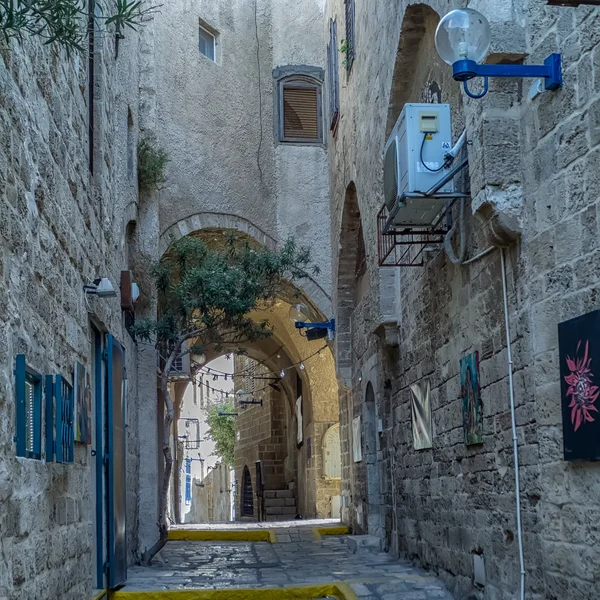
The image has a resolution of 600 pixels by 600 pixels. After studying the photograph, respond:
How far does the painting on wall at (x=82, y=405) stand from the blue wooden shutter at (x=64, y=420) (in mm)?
209

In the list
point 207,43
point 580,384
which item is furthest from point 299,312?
point 580,384

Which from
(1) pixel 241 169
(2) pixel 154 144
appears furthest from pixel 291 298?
(2) pixel 154 144

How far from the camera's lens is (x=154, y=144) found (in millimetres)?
12727

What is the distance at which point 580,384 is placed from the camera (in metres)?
4.30

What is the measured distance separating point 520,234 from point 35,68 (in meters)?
2.79

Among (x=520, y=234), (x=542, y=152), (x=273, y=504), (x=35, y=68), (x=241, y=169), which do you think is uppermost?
(x=241, y=169)

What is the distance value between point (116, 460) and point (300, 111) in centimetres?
830

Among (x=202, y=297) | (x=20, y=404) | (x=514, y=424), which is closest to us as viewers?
(x=20, y=404)

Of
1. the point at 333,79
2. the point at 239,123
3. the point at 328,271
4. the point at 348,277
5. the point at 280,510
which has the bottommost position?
the point at 280,510

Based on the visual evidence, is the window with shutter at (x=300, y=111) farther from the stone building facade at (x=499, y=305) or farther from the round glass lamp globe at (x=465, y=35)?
A: the round glass lamp globe at (x=465, y=35)

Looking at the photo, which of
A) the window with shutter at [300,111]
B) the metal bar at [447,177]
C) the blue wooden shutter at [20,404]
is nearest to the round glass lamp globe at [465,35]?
the metal bar at [447,177]

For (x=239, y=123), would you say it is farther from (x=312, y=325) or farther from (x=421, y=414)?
(x=421, y=414)

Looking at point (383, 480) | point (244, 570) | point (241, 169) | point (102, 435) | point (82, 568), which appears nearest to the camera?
point (82, 568)

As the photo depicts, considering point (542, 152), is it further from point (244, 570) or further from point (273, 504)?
point (273, 504)
